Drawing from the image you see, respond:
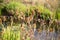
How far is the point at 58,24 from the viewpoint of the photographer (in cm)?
754

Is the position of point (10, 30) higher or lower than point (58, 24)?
higher

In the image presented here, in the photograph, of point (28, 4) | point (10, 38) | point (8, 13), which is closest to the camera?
point (10, 38)

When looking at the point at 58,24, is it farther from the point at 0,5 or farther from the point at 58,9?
the point at 0,5

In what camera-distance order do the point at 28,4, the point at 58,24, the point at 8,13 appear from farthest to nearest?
1. the point at 28,4
2. the point at 8,13
3. the point at 58,24

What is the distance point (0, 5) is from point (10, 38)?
3.94m

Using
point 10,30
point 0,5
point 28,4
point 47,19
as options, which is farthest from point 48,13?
point 10,30

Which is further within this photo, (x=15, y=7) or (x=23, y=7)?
(x=23, y=7)

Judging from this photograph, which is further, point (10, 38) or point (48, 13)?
point (48, 13)

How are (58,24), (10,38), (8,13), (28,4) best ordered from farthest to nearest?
(28,4), (8,13), (58,24), (10,38)

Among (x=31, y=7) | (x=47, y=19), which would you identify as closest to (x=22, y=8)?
(x=31, y=7)

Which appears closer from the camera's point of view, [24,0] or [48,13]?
[48,13]

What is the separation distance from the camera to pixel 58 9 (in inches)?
355

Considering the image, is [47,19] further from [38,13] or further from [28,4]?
[28,4]

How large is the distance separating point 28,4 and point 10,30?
4373mm
